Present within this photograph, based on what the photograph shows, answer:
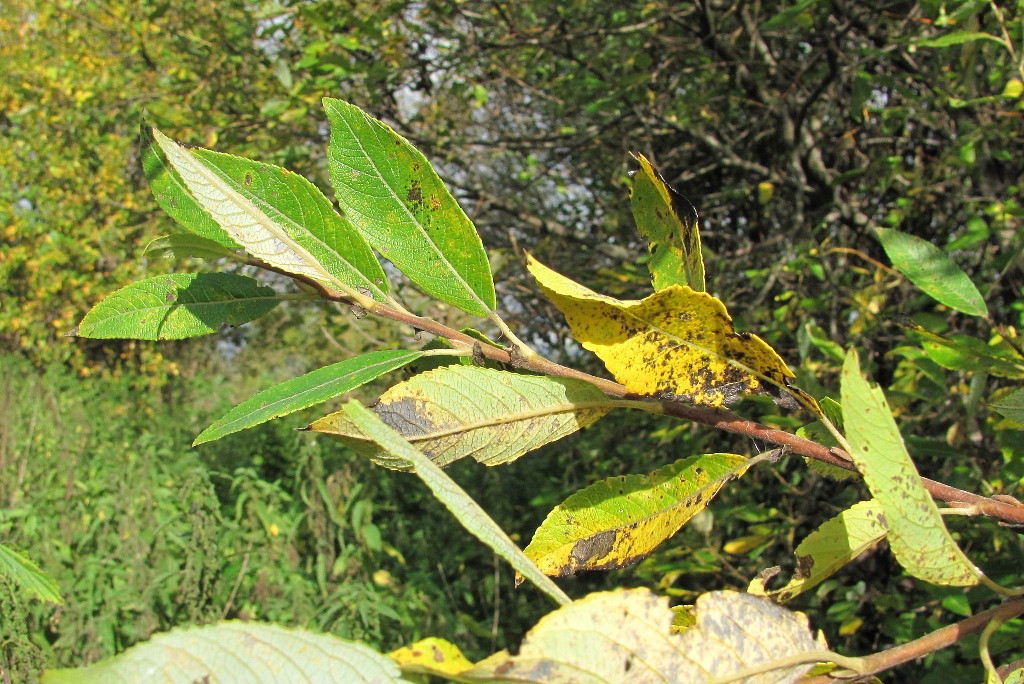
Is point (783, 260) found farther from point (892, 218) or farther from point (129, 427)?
point (129, 427)

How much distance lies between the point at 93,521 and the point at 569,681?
3472mm

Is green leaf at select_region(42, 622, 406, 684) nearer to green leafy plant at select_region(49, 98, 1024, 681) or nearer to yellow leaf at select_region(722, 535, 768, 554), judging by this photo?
green leafy plant at select_region(49, 98, 1024, 681)

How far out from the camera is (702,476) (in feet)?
1.95

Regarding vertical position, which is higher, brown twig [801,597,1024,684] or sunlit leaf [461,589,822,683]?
sunlit leaf [461,589,822,683]

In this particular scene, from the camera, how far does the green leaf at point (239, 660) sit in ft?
1.11

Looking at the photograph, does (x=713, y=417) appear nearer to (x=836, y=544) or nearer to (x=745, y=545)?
(x=836, y=544)

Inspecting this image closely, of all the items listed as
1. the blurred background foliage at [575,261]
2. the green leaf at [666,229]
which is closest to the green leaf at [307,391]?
the green leaf at [666,229]

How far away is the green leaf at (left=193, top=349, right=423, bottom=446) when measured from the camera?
504mm

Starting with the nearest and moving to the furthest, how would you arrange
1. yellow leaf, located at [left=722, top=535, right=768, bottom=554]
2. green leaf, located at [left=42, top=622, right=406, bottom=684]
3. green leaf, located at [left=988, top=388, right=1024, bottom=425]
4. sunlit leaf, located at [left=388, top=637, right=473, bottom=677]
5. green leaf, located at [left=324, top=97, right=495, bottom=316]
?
green leaf, located at [left=42, top=622, right=406, bottom=684] < sunlit leaf, located at [left=388, top=637, right=473, bottom=677] < green leaf, located at [left=324, top=97, right=495, bottom=316] < green leaf, located at [left=988, top=388, right=1024, bottom=425] < yellow leaf, located at [left=722, top=535, right=768, bottom=554]

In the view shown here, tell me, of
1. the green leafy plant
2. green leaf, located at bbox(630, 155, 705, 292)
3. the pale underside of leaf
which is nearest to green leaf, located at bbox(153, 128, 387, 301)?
the green leafy plant

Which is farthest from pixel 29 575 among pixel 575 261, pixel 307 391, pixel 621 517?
pixel 575 261

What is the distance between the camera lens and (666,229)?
0.64m

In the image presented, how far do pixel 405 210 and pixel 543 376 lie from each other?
164 millimetres

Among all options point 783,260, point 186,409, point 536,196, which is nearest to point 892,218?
point 783,260
